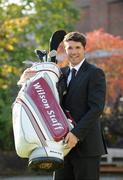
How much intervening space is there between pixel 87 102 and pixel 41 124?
393mm

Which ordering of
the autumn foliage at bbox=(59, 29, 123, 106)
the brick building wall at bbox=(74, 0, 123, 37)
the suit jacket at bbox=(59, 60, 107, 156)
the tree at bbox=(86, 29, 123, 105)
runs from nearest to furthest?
the suit jacket at bbox=(59, 60, 107, 156) < the autumn foliage at bbox=(59, 29, 123, 106) < the tree at bbox=(86, 29, 123, 105) < the brick building wall at bbox=(74, 0, 123, 37)

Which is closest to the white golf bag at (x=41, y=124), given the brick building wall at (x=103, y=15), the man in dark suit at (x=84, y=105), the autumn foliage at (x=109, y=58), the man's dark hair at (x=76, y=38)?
the man in dark suit at (x=84, y=105)

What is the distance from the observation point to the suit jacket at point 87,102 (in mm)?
3836

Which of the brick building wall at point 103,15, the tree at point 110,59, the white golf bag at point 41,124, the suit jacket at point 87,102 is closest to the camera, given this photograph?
the white golf bag at point 41,124

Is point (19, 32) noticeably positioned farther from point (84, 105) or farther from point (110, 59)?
point (84, 105)

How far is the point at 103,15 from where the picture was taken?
120 feet

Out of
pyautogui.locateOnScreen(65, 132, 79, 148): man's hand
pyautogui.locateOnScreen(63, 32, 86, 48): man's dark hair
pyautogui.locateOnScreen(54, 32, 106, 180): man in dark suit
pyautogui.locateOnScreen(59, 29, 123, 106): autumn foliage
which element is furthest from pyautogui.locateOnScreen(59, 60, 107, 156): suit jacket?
pyautogui.locateOnScreen(59, 29, 123, 106): autumn foliage

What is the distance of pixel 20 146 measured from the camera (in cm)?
369

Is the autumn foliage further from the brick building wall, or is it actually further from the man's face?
the man's face

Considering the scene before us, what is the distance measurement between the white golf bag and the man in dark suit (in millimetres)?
132

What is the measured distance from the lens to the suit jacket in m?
3.84

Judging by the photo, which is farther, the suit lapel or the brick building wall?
the brick building wall

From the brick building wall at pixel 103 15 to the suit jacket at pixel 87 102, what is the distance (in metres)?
31.5

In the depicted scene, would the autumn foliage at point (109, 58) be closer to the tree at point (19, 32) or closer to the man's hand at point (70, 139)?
the tree at point (19, 32)
